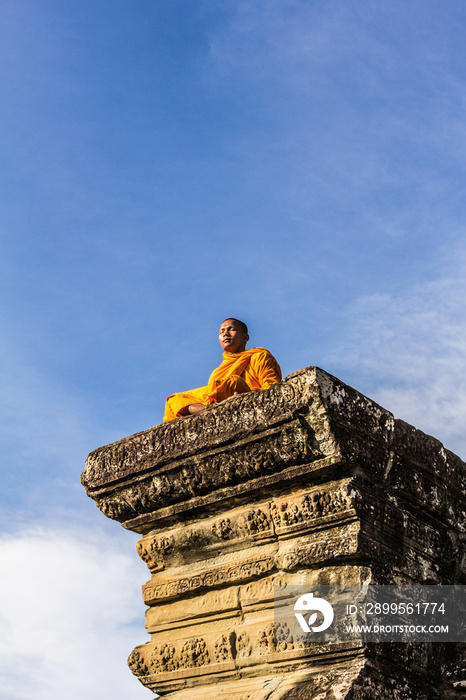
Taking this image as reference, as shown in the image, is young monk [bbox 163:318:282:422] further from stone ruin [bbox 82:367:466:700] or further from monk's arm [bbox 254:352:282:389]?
stone ruin [bbox 82:367:466:700]

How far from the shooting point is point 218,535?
11.4ft

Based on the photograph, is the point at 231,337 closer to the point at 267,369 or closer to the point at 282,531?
the point at 267,369

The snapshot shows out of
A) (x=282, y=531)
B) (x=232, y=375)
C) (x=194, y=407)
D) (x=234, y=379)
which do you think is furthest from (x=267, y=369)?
(x=282, y=531)

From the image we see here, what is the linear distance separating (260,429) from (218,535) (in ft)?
1.74

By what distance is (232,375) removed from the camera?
4.50 metres

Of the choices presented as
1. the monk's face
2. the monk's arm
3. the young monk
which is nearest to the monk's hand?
the young monk

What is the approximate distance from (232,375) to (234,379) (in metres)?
0.18

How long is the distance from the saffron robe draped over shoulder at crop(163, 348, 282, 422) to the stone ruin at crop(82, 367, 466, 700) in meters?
0.67

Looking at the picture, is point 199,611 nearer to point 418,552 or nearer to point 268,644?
point 268,644

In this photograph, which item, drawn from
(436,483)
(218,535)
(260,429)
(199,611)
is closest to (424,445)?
(436,483)

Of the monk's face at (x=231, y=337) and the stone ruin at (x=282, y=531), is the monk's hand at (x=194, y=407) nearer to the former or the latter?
the stone ruin at (x=282, y=531)

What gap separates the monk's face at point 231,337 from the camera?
17.2 feet

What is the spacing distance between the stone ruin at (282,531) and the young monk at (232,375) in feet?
2.21

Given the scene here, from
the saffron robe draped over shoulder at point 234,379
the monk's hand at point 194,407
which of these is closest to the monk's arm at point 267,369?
the saffron robe draped over shoulder at point 234,379
